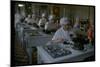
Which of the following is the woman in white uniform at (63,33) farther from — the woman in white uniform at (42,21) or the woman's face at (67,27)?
the woman in white uniform at (42,21)

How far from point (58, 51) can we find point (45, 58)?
23cm

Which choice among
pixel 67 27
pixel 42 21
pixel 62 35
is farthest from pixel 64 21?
pixel 42 21

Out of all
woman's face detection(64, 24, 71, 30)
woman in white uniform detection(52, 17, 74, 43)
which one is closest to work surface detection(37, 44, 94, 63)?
woman in white uniform detection(52, 17, 74, 43)

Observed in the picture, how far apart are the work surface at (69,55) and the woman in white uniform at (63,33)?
145 mm

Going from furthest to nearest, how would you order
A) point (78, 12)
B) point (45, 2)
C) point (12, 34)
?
point (78, 12) → point (45, 2) → point (12, 34)

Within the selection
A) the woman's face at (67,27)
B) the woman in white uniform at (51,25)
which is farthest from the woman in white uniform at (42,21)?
the woman's face at (67,27)

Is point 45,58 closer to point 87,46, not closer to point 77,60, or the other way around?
point 77,60

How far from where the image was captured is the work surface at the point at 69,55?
2.43 m

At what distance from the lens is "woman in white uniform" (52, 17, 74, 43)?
8.20 feet

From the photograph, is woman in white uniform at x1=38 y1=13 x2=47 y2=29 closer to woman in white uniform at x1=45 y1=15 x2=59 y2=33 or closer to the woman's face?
woman in white uniform at x1=45 y1=15 x2=59 y2=33

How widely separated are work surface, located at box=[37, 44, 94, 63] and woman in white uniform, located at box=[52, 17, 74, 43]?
0.47 feet

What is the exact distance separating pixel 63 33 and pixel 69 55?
370mm

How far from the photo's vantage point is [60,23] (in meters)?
2.50
